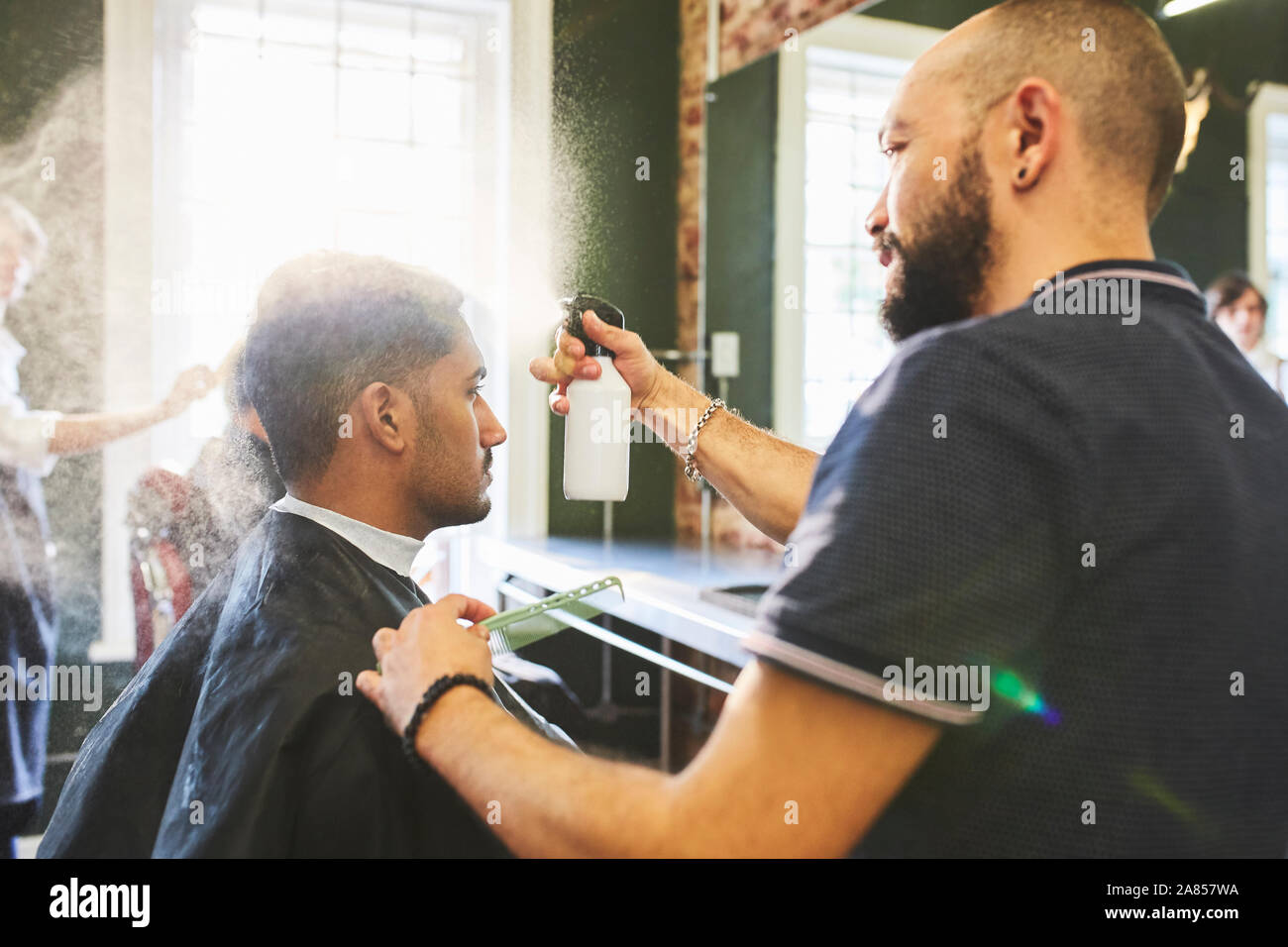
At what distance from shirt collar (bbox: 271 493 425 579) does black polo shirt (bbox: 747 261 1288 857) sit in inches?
28.8

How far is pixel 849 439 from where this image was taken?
0.77 metres

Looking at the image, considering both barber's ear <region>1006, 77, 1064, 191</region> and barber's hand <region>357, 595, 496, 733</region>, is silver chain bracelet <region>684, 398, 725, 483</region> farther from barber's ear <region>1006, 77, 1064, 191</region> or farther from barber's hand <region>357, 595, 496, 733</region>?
barber's ear <region>1006, 77, 1064, 191</region>

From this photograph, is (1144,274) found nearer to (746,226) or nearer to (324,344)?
(324,344)

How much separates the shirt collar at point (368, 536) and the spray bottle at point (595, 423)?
0.24 meters

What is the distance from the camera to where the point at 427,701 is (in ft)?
3.01

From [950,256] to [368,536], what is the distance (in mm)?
832

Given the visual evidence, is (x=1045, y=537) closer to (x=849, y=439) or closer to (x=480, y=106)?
(x=849, y=439)

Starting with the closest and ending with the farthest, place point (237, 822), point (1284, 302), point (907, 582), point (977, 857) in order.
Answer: point (907, 582), point (977, 857), point (237, 822), point (1284, 302)

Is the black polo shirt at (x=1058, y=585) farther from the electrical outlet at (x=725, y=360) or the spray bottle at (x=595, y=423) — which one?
the electrical outlet at (x=725, y=360)

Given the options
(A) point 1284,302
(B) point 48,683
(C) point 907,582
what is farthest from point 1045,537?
(A) point 1284,302

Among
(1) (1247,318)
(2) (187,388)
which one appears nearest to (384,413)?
(2) (187,388)

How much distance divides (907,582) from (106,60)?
115cm

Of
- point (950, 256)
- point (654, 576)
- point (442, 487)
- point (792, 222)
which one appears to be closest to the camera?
point (950, 256)

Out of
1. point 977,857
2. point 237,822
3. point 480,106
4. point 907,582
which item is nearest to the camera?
point 907,582
